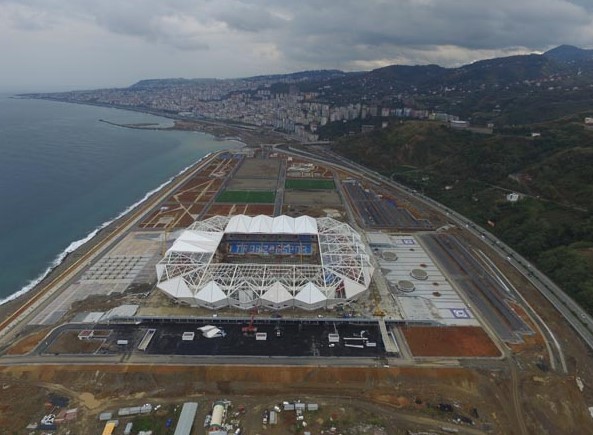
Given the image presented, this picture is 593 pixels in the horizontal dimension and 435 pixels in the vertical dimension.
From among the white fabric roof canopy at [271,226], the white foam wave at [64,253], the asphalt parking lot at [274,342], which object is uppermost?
the white fabric roof canopy at [271,226]

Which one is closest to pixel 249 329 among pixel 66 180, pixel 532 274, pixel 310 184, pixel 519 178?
pixel 532 274

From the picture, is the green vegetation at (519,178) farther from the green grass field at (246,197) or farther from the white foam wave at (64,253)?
the white foam wave at (64,253)

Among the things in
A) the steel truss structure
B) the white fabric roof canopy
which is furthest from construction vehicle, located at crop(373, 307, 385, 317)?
the white fabric roof canopy

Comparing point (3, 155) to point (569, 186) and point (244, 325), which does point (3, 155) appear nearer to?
point (244, 325)

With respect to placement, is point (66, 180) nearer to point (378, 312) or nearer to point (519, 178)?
point (378, 312)

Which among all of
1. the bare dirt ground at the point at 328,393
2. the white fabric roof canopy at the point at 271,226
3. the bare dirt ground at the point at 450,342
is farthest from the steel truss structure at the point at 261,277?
the bare dirt ground at the point at 328,393

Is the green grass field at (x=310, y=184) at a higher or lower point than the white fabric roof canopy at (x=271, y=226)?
lower

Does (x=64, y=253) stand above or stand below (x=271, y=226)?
below

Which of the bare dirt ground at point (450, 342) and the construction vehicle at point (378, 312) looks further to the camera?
the construction vehicle at point (378, 312)
